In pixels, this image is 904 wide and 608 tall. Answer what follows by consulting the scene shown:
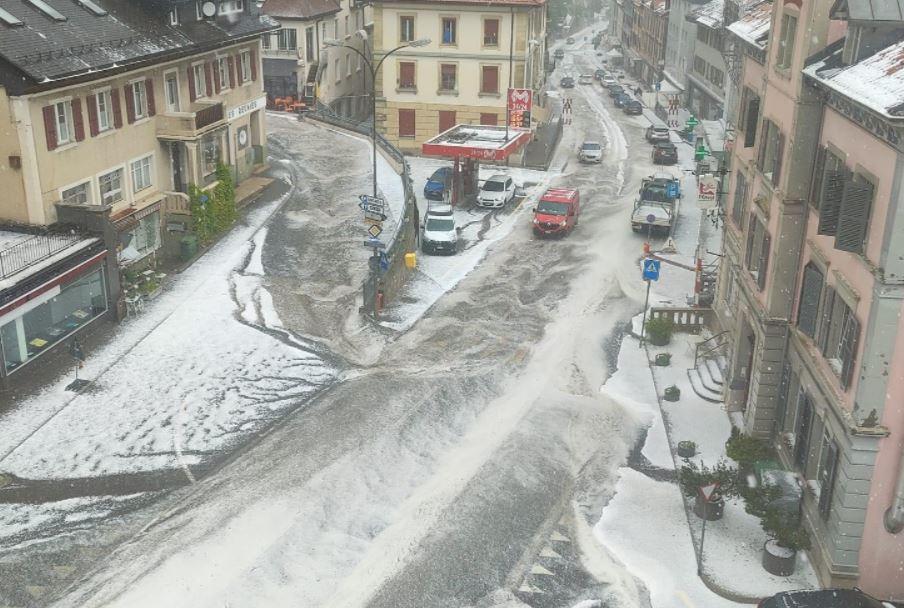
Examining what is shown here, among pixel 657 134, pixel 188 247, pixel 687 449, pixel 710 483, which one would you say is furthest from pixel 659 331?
pixel 657 134

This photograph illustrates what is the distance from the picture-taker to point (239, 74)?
48.5 m

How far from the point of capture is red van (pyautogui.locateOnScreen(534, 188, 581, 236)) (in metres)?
46.3

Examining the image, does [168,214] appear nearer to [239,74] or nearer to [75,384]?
[239,74]

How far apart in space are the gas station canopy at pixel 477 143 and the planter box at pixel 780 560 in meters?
32.8

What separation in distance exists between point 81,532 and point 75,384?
26.2 ft

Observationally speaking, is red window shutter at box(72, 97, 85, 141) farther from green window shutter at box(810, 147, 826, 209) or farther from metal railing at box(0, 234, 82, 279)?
green window shutter at box(810, 147, 826, 209)

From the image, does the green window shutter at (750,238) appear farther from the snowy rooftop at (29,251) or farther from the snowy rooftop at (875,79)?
the snowy rooftop at (29,251)

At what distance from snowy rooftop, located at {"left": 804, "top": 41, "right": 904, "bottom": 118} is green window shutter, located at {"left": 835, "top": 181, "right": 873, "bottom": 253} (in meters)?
1.73

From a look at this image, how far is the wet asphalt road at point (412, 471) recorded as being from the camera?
2023cm

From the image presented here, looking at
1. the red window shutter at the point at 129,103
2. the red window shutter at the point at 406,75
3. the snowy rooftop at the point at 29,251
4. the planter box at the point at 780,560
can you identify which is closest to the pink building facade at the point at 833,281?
the planter box at the point at 780,560

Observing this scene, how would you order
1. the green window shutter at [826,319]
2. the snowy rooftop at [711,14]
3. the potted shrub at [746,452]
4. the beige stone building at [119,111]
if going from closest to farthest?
1. the green window shutter at [826,319]
2. the potted shrub at [746,452]
3. the beige stone building at [119,111]
4. the snowy rooftop at [711,14]

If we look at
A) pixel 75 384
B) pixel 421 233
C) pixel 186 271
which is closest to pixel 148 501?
pixel 75 384

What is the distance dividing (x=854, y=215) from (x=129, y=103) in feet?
96.7

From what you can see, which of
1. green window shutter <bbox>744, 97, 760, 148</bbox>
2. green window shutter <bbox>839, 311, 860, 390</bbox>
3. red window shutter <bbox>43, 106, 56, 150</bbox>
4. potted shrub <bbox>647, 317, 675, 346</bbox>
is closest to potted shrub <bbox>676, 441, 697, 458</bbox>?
green window shutter <bbox>839, 311, 860, 390</bbox>
